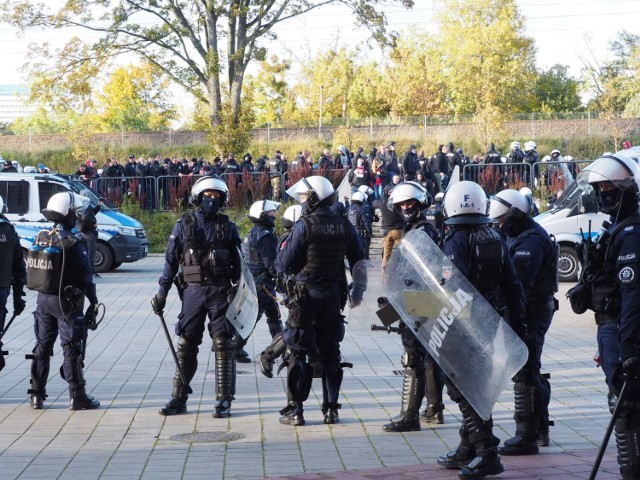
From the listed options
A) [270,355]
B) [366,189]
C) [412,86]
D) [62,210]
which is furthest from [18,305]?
[412,86]

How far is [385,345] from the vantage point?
507 inches

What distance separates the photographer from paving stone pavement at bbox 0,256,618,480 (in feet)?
22.1

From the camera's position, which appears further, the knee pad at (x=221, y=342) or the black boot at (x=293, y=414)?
the knee pad at (x=221, y=342)

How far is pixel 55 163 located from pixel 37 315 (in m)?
38.7

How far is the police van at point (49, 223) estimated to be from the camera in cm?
2147

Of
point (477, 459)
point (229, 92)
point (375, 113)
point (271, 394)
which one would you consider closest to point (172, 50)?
point (229, 92)

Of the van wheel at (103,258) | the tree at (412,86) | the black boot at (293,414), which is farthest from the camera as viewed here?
the tree at (412,86)

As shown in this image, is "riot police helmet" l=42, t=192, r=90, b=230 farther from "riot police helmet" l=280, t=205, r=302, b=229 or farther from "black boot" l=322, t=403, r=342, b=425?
"black boot" l=322, t=403, r=342, b=425

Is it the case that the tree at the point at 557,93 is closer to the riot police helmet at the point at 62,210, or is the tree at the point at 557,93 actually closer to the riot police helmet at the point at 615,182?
the riot police helmet at the point at 62,210

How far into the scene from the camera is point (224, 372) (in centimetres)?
862

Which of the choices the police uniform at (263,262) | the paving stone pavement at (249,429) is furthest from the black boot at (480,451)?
the police uniform at (263,262)

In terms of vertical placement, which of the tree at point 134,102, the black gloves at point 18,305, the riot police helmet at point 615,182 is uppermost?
the tree at point 134,102

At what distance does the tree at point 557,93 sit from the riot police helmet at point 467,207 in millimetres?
66324

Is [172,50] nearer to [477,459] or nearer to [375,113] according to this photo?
[375,113]
